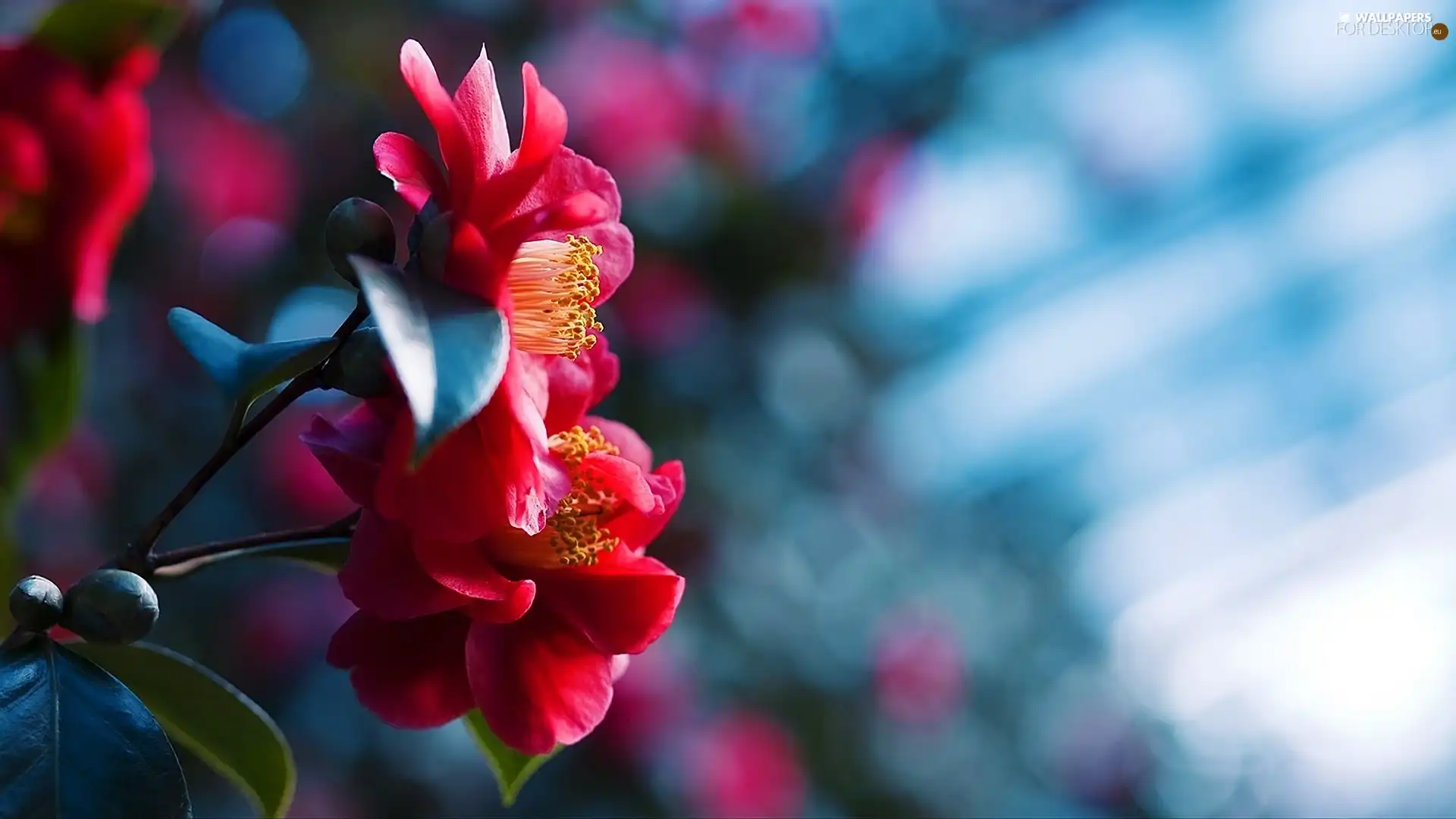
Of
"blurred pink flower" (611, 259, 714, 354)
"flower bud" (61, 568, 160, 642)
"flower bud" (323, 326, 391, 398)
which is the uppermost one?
"blurred pink flower" (611, 259, 714, 354)

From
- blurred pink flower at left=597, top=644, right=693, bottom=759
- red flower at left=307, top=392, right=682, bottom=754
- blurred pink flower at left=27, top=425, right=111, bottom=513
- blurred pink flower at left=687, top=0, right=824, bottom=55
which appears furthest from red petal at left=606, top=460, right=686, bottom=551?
blurred pink flower at left=687, top=0, right=824, bottom=55

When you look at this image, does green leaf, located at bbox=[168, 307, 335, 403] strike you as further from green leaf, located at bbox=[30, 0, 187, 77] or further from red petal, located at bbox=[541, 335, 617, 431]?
green leaf, located at bbox=[30, 0, 187, 77]

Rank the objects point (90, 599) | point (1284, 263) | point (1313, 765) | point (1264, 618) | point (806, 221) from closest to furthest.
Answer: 1. point (90, 599)
2. point (806, 221)
3. point (1313, 765)
4. point (1284, 263)
5. point (1264, 618)

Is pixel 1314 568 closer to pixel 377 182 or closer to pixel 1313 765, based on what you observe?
pixel 1313 765

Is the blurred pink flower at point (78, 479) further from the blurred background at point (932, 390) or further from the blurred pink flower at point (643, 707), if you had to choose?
the blurred pink flower at point (643, 707)

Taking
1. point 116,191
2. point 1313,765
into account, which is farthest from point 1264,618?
point 116,191
